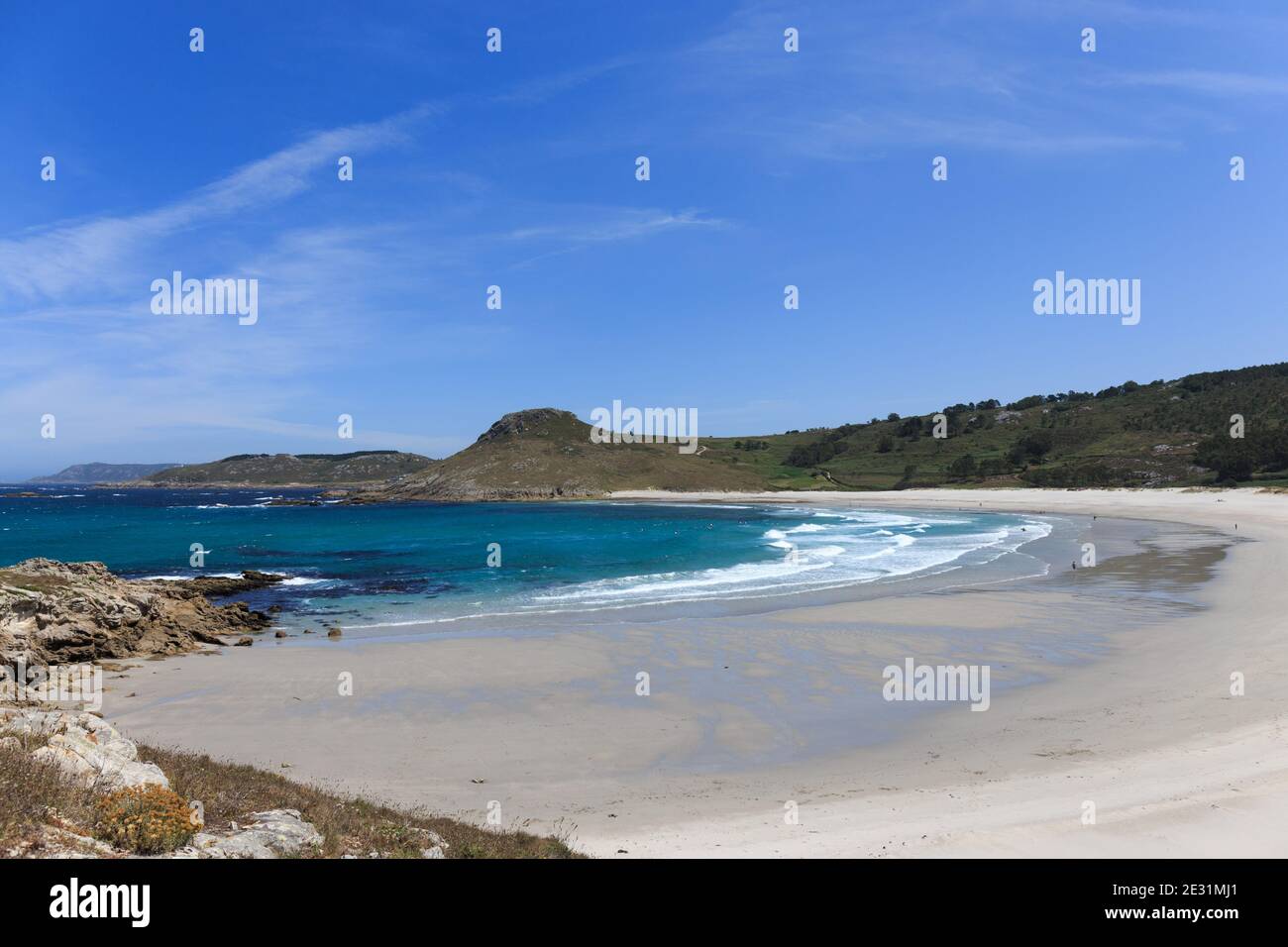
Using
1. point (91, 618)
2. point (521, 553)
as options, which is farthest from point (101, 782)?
point (521, 553)

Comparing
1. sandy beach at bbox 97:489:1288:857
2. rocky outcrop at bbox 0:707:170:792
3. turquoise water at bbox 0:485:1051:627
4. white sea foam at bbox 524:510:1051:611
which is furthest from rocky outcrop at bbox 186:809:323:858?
white sea foam at bbox 524:510:1051:611

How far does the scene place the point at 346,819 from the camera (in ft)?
25.4

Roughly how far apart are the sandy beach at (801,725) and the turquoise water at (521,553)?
641cm

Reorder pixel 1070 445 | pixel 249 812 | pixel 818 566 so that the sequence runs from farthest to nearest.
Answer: pixel 1070 445 → pixel 818 566 → pixel 249 812

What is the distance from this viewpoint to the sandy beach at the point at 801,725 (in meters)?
8.80

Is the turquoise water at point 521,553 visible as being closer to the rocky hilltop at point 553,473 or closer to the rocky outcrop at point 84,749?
the rocky outcrop at point 84,749

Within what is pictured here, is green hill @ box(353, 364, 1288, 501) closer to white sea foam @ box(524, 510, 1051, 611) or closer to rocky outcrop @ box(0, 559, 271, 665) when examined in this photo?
white sea foam @ box(524, 510, 1051, 611)

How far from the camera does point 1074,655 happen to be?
61.1ft

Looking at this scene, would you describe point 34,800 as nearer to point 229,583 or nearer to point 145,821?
point 145,821

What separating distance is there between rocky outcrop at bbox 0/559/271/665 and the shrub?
16.4 metres

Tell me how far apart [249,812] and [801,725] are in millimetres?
9833

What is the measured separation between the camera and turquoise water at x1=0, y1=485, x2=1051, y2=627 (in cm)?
3103
